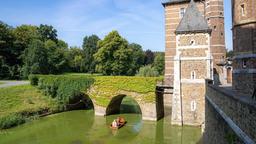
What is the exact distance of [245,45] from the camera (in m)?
12.3

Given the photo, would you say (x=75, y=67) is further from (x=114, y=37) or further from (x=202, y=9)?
(x=202, y=9)

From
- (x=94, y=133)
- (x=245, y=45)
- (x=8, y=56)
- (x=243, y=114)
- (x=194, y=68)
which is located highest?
(x=8, y=56)

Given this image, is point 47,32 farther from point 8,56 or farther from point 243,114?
point 243,114

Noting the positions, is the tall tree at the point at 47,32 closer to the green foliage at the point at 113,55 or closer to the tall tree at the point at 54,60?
the tall tree at the point at 54,60

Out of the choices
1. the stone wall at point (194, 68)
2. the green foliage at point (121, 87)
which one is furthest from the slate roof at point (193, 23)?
the green foliage at point (121, 87)

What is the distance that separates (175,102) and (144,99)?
2681 millimetres

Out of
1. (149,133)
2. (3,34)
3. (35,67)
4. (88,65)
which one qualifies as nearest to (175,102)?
(149,133)

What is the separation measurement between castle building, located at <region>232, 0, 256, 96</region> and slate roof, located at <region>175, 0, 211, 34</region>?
22.1ft

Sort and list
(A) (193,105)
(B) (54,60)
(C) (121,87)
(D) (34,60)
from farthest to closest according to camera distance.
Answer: (B) (54,60) < (D) (34,60) < (C) (121,87) < (A) (193,105)

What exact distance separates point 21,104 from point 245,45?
18513mm

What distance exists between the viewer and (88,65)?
194 ft

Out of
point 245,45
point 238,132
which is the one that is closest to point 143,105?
point 245,45

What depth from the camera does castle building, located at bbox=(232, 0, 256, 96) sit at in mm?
11930

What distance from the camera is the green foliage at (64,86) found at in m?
24.8
